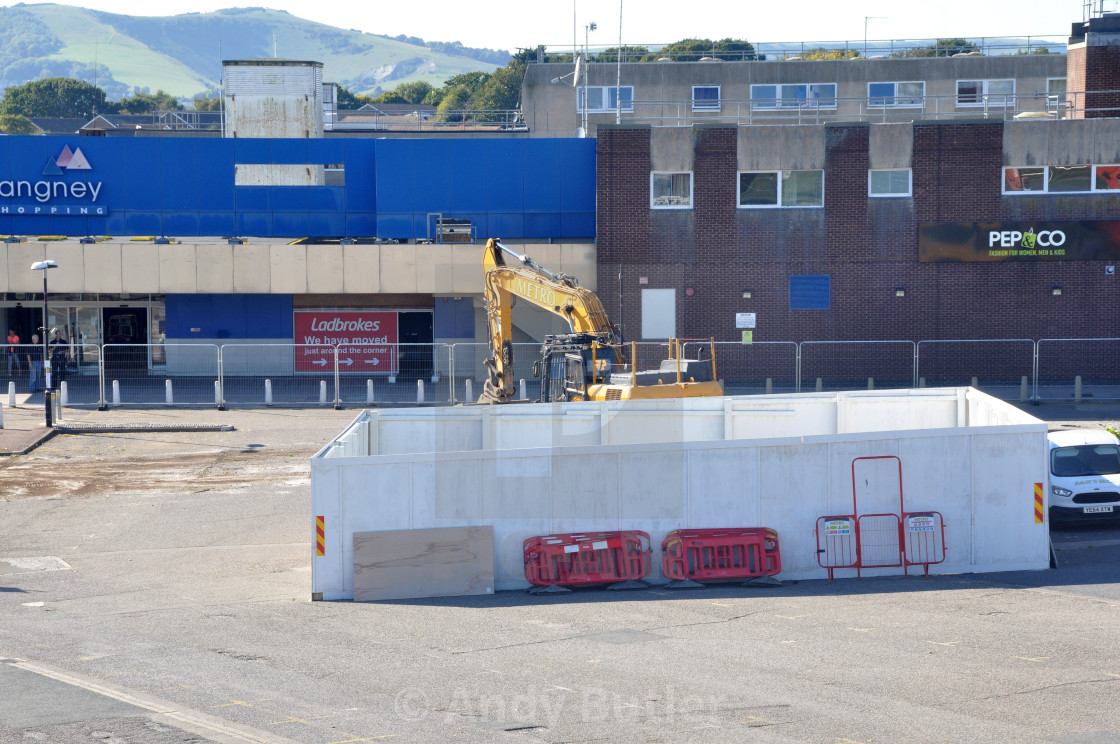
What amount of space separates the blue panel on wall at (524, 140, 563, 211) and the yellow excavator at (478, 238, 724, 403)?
964cm

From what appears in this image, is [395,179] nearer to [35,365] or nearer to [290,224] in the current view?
[290,224]

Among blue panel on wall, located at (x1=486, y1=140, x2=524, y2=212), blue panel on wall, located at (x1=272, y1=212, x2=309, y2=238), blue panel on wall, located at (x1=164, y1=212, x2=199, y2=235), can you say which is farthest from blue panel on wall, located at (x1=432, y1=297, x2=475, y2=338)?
blue panel on wall, located at (x1=164, y1=212, x2=199, y2=235)

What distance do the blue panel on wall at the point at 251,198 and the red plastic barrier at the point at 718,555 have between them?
2860 cm

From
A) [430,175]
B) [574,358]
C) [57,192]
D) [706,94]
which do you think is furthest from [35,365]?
[706,94]

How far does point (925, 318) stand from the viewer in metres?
35.3

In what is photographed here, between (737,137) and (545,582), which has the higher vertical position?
(737,137)

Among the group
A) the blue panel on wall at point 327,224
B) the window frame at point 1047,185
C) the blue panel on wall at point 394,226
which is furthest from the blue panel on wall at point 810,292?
the blue panel on wall at point 327,224

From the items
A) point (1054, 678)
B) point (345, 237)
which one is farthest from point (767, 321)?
point (1054, 678)

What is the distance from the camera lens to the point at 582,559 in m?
14.4

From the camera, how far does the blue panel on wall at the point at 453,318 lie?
39.2 metres

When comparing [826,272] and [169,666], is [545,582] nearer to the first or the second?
[169,666]

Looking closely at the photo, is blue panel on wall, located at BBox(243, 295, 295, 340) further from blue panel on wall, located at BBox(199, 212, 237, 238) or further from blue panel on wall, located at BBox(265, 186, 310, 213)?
blue panel on wall, located at BBox(265, 186, 310, 213)

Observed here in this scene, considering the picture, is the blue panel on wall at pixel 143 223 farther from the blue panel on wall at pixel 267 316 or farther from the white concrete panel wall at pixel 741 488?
the white concrete panel wall at pixel 741 488

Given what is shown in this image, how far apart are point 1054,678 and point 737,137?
26.9 m
